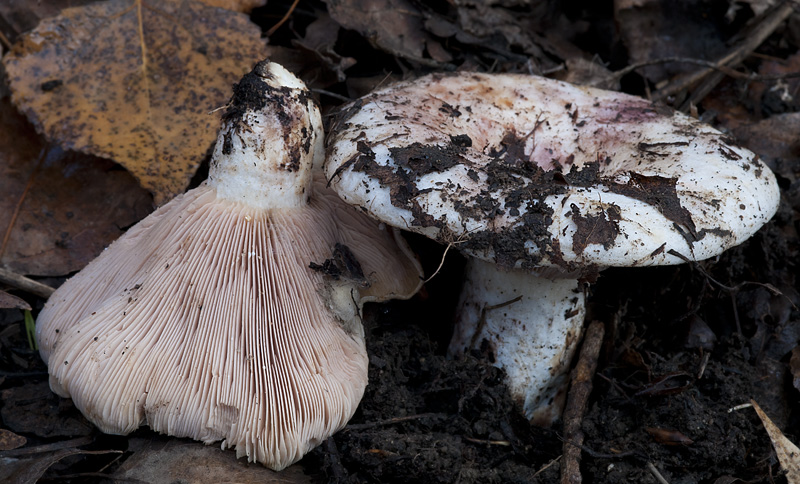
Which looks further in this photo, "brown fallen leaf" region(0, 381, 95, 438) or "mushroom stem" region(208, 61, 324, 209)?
"brown fallen leaf" region(0, 381, 95, 438)

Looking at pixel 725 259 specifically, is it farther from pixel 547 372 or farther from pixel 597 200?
pixel 597 200

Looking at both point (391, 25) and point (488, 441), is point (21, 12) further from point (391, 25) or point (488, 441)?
point (488, 441)

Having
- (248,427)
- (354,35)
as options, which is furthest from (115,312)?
(354,35)

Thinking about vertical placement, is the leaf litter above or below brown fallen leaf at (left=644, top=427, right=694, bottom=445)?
above

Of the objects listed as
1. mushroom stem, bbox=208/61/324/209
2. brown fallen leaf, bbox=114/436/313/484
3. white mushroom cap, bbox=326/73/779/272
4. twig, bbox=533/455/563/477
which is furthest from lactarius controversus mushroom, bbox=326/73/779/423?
brown fallen leaf, bbox=114/436/313/484

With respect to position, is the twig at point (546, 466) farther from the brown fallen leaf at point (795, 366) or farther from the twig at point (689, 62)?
the twig at point (689, 62)

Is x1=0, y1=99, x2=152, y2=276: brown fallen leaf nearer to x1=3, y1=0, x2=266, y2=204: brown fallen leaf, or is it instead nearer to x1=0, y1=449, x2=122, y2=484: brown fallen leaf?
x1=3, y1=0, x2=266, y2=204: brown fallen leaf
